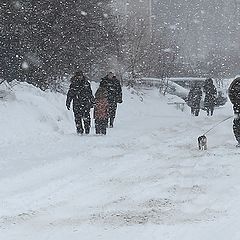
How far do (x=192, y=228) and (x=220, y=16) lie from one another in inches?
2750

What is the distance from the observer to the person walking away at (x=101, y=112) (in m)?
13.4

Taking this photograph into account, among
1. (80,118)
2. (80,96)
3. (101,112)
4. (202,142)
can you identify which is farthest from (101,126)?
(202,142)

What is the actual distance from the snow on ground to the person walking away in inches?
9.5

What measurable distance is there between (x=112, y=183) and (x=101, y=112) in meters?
5.98

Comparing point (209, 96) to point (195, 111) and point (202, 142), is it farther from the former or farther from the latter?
point (202, 142)

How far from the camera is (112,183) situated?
298 inches

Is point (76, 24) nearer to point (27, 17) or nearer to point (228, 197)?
point (27, 17)

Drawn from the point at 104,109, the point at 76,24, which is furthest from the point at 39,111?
the point at 76,24

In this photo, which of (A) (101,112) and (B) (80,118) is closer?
(B) (80,118)

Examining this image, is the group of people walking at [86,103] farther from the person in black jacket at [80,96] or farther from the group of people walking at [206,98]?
the group of people walking at [206,98]

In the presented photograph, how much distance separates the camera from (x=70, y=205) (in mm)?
6402

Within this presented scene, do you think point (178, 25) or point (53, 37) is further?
point (178, 25)

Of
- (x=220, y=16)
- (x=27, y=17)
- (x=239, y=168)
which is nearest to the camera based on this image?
(x=239, y=168)

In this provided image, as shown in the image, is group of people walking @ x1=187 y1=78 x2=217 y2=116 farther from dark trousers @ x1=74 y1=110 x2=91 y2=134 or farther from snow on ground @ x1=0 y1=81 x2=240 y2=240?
dark trousers @ x1=74 y1=110 x2=91 y2=134
